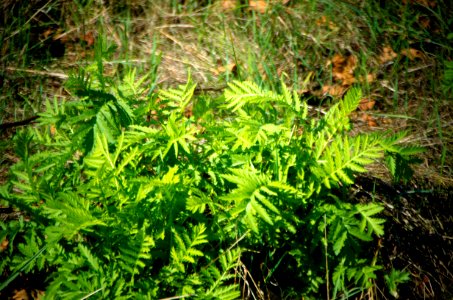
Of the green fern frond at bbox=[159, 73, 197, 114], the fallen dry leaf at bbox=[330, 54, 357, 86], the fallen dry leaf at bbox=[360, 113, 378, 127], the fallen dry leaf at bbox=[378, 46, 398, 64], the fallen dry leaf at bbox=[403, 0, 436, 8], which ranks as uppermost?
the fallen dry leaf at bbox=[403, 0, 436, 8]

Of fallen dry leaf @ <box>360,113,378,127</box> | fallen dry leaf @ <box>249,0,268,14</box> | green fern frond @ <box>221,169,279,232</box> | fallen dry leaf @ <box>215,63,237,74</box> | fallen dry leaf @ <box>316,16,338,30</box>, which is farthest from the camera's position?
fallen dry leaf @ <box>249,0,268,14</box>

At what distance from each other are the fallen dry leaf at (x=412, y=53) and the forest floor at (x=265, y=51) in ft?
0.04

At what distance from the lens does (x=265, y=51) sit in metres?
3.02

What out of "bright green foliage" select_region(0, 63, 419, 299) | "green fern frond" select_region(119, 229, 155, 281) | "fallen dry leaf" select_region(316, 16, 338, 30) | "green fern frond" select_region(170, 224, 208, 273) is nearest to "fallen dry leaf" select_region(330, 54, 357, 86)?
"fallen dry leaf" select_region(316, 16, 338, 30)

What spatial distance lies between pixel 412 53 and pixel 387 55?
0.22m

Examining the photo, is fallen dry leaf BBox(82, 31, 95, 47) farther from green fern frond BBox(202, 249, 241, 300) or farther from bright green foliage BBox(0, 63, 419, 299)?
green fern frond BBox(202, 249, 241, 300)

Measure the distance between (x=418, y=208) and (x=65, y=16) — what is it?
3518 millimetres

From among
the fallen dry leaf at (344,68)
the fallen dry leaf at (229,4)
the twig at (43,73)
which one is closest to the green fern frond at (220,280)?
the fallen dry leaf at (344,68)

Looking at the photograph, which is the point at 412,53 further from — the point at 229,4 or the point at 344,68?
the point at 229,4

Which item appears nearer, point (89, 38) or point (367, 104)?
point (367, 104)

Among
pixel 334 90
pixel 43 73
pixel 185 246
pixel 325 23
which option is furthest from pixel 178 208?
pixel 325 23

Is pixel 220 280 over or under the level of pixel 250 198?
under

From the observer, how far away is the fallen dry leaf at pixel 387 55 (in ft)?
9.73

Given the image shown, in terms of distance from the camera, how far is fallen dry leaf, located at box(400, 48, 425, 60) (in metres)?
2.95
